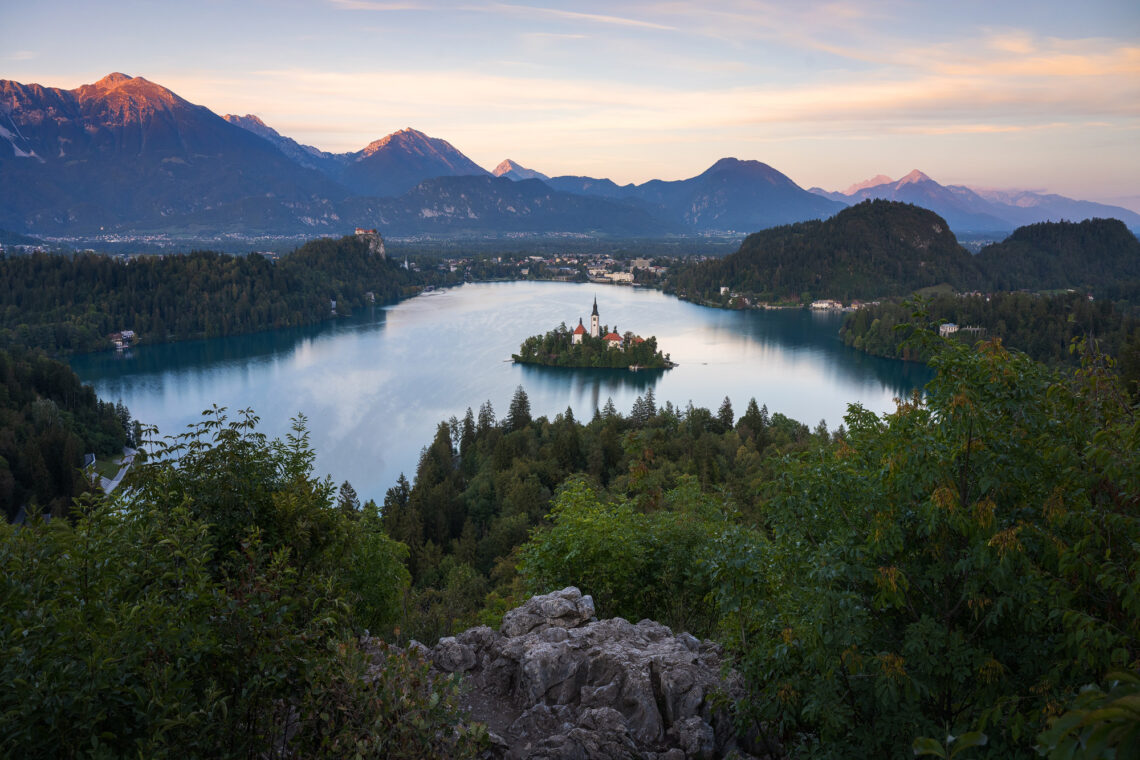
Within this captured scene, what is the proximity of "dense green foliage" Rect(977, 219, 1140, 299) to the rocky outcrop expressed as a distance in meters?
118

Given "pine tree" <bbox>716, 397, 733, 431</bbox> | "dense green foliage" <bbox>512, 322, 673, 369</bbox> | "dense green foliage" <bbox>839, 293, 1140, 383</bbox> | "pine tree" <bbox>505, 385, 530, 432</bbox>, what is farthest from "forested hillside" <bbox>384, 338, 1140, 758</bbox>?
"dense green foliage" <bbox>512, 322, 673, 369</bbox>

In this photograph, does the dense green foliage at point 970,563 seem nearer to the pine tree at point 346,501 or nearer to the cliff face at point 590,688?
the cliff face at point 590,688

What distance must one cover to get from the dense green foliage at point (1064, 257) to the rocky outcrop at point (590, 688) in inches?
4637

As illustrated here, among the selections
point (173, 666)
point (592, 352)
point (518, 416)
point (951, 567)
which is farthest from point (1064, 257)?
point (173, 666)

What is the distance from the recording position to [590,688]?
5668 millimetres

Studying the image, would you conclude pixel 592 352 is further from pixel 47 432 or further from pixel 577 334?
pixel 47 432

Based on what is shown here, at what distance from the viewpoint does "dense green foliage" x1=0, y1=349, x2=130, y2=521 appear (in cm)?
2616

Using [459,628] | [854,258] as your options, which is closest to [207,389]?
[459,628]

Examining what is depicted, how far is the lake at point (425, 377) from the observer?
130 feet

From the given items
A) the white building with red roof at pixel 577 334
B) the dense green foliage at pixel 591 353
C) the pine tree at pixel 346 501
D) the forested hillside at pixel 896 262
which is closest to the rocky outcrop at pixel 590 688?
the pine tree at pixel 346 501

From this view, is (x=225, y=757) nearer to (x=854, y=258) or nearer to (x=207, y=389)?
(x=207, y=389)

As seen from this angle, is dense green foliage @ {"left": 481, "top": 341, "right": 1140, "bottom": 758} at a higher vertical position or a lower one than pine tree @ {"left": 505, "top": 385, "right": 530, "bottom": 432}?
higher

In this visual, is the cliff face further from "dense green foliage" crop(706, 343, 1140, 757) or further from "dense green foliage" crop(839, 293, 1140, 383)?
"dense green foliage" crop(839, 293, 1140, 383)

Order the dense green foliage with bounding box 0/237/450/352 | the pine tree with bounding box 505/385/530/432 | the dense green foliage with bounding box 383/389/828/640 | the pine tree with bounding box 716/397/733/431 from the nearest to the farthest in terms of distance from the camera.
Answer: the dense green foliage with bounding box 383/389/828/640 < the pine tree with bounding box 716/397/733/431 < the pine tree with bounding box 505/385/530/432 < the dense green foliage with bounding box 0/237/450/352
